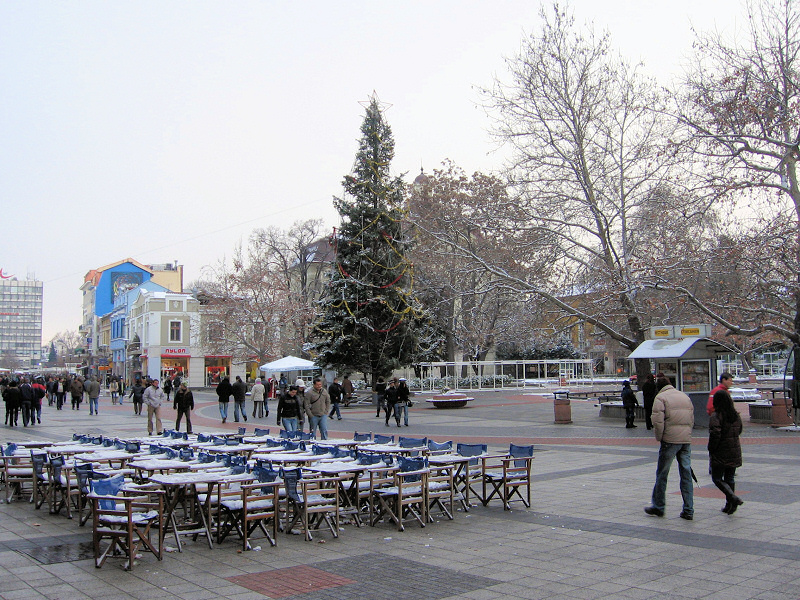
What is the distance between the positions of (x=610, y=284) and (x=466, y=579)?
18581 mm

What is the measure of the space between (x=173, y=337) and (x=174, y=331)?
0.57 m

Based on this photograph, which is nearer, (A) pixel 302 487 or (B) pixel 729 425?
(A) pixel 302 487

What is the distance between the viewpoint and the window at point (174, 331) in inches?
2677

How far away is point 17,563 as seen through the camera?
704cm

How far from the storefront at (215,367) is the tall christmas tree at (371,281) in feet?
98.4

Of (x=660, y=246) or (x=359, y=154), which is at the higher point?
(x=359, y=154)

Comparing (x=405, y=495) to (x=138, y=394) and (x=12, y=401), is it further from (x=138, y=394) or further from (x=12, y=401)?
(x=138, y=394)

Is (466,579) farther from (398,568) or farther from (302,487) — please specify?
(302,487)

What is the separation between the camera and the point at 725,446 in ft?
30.4

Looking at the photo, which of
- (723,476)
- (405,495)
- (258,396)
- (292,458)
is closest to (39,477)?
(292,458)

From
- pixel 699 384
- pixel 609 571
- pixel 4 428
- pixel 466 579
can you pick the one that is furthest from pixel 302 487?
pixel 4 428

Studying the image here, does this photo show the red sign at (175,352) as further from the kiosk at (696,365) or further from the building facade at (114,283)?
the kiosk at (696,365)

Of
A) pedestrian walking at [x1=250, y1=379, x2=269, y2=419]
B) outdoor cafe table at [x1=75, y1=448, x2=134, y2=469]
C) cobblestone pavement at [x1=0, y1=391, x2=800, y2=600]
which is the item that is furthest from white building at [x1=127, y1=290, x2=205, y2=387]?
cobblestone pavement at [x1=0, y1=391, x2=800, y2=600]

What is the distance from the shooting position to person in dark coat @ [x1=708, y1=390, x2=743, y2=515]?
9.23 m
